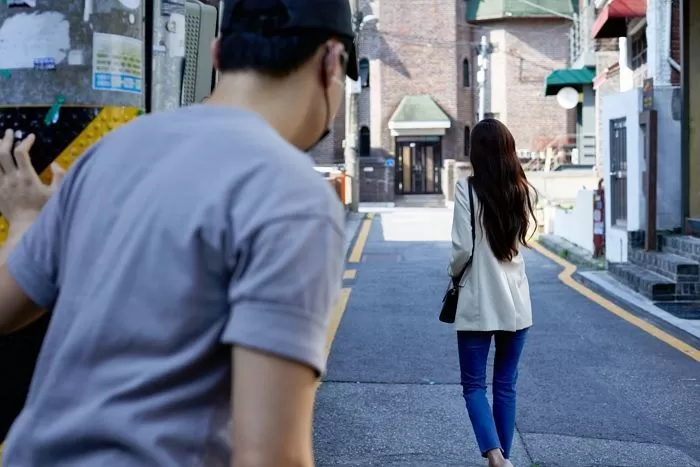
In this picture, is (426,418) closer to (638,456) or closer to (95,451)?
(638,456)

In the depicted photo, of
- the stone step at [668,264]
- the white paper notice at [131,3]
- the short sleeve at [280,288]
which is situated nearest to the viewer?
the short sleeve at [280,288]

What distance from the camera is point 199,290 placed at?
4.90ft

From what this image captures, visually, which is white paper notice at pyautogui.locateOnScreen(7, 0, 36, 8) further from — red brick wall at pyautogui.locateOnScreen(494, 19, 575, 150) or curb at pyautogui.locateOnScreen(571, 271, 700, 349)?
red brick wall at pyautogui.locateOnScreen(494, 19, 575, 150)

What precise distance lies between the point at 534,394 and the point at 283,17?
608cm

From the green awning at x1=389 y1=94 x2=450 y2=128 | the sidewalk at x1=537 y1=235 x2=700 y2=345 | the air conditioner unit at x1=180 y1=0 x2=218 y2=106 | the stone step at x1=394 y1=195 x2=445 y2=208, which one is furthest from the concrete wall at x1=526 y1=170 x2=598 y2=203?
the air conditioner unit at x1=180 y1=0 x2=218 y2=106

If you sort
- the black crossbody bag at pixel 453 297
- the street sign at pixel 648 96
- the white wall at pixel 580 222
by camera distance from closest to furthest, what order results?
the black crossbody bag at pixel 453 297
the street sign at pixel 648 96
the white wall at pixel 580 222

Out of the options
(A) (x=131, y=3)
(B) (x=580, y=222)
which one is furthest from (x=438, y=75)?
(A) (x=131, y=3)

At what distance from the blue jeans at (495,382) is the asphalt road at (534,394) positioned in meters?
0.38

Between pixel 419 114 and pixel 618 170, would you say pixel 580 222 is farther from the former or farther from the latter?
pixel 419 114

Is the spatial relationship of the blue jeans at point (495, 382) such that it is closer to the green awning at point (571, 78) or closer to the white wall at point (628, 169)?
the white wall at point (628, 169)

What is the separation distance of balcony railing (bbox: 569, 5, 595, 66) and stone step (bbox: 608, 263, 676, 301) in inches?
621

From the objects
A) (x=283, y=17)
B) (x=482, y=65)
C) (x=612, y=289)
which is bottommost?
(x=612, y=289)

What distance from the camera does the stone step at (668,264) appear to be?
1175 centimetres

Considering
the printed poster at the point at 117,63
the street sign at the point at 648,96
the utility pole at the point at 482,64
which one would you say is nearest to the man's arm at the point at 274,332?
the printed poster at the point at 117,63
